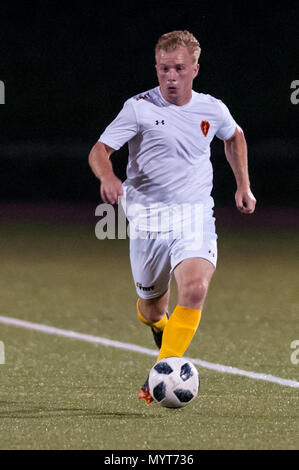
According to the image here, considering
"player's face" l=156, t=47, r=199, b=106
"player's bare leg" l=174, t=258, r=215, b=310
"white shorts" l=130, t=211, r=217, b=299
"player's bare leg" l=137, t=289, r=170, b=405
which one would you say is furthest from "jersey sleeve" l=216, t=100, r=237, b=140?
"player's bare leg" l=137, t=289, r=170, b=405

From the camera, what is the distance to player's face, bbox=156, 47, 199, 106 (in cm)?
541

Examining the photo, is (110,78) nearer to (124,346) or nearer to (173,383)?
(124,346)

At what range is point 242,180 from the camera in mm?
5770

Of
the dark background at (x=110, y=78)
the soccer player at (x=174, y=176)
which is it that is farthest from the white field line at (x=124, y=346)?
the dark background at (x=110, y=78)

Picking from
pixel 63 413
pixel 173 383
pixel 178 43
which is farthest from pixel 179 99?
pixel 63 413

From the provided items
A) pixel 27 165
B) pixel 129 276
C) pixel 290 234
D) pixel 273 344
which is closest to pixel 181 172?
pixel 273 344

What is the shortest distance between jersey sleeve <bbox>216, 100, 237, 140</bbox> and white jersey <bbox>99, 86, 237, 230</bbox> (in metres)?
0.11

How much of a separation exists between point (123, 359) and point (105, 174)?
7.38ft

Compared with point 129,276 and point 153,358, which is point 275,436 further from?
point 129,276

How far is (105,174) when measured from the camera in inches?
201

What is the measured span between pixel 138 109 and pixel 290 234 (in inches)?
431

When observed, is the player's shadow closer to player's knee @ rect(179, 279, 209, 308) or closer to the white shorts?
player's knee @ rect(179, 279, 209, 308)

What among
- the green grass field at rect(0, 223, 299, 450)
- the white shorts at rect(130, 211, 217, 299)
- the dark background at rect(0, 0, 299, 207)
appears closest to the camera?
the green grass field at rect(0, 223, 299, 450)

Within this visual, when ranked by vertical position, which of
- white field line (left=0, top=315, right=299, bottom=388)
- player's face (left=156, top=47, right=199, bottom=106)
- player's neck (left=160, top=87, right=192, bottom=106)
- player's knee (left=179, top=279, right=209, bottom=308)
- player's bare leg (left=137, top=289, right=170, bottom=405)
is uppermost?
player's face (left=156, top=47, right=199, bottom=106)
